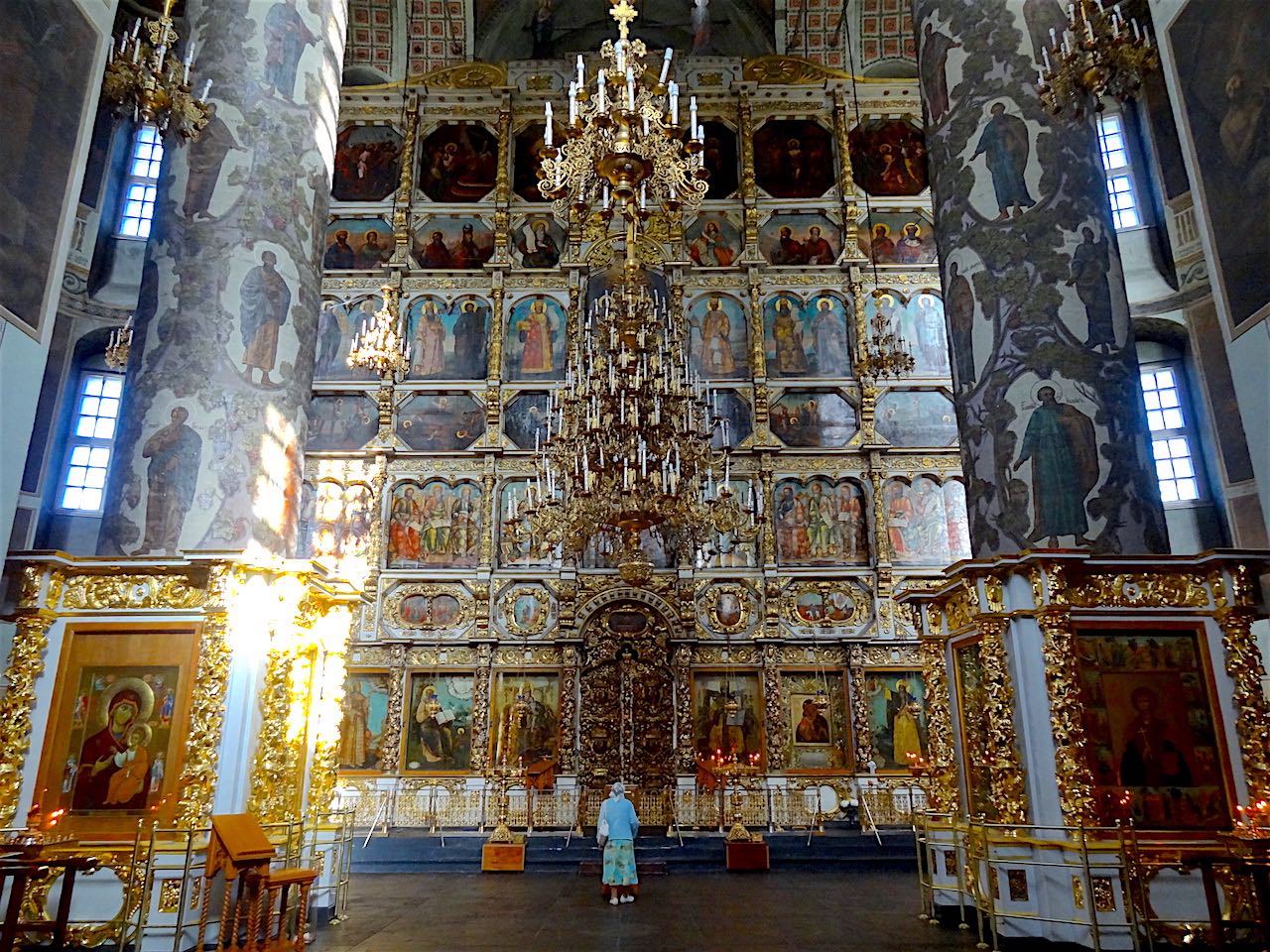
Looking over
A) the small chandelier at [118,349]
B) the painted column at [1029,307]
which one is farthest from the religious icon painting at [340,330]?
the painted column at [1029,307]

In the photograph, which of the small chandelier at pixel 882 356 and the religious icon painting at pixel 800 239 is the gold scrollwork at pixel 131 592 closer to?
the small chandelier at pixel 882 356

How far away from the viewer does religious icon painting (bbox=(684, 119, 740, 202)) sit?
66.1ft

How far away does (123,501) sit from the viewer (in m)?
8.48

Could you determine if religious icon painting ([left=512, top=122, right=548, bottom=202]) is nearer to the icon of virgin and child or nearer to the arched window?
the arched window

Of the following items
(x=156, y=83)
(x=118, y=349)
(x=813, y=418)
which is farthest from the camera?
(x=813, y=418)

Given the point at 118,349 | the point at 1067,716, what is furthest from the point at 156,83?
the point at 1067,716

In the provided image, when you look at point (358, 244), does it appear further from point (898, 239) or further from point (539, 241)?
point (898, 239)

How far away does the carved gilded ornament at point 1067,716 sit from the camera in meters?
6.89

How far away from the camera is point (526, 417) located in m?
18.4

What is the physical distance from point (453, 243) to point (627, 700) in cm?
1087

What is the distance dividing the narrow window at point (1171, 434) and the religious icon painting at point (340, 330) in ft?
50.5

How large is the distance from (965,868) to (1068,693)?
210 centimetres

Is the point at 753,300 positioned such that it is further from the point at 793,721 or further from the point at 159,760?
the point at 159,760

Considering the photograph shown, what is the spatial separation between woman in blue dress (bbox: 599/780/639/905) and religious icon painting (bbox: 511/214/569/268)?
A: 12.8m
